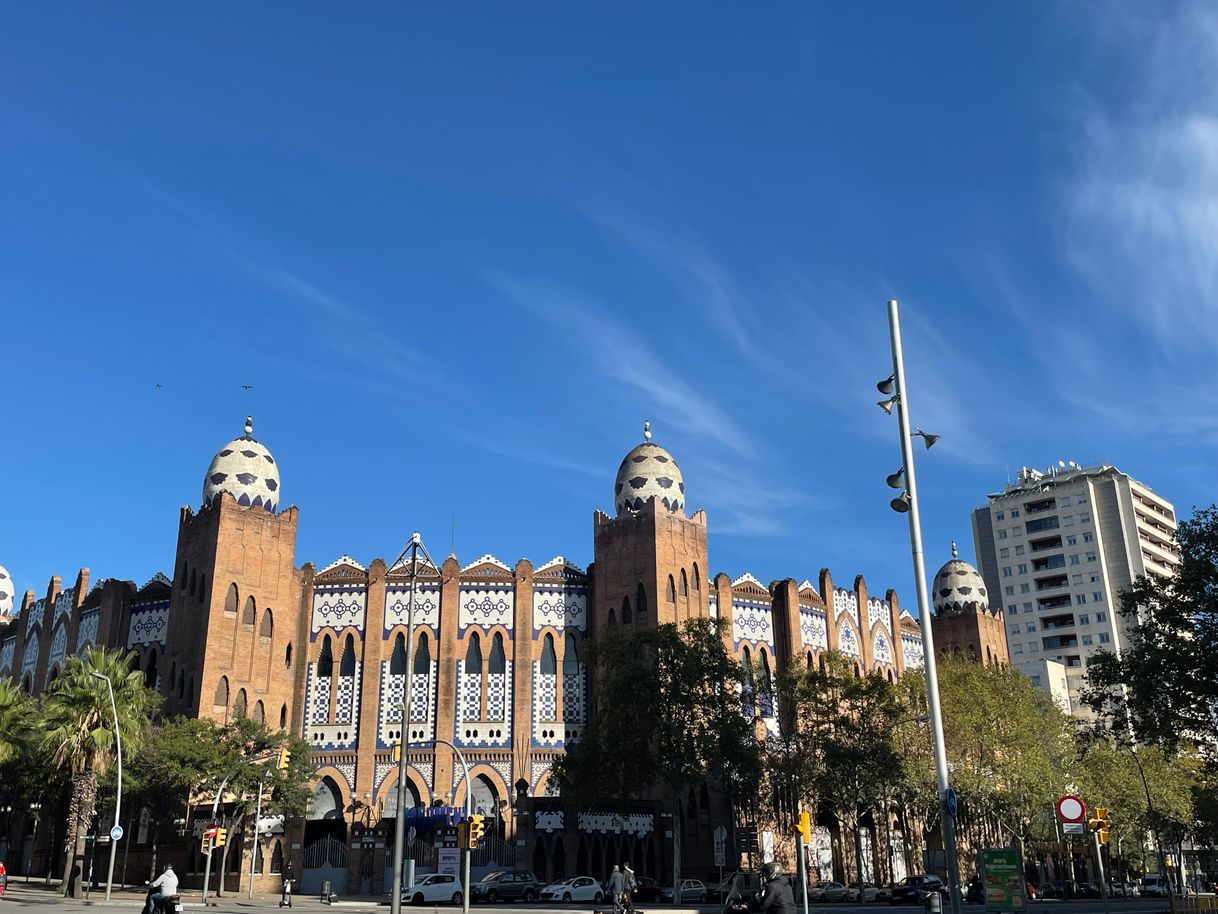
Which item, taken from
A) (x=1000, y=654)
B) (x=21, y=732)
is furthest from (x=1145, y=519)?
(x=21, y=732)

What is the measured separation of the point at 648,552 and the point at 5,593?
145 ft

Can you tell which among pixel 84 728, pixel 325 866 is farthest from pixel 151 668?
pixel 84 728

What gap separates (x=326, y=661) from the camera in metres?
54.4

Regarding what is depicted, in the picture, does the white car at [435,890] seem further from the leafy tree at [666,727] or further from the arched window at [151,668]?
the arched window at [151,668]

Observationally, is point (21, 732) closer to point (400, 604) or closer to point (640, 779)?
point (400, 604)

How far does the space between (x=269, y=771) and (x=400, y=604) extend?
12.9 metres

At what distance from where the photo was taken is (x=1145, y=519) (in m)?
A: 115

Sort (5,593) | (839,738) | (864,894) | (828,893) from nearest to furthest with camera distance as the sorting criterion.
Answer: (864,894) → (839,738) → (828,893) → (5,593)

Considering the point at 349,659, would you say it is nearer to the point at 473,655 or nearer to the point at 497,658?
the point at 473,655

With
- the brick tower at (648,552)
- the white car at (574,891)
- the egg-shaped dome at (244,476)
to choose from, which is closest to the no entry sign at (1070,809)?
A: the white car at (574,891)

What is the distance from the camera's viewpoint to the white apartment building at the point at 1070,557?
357 ft

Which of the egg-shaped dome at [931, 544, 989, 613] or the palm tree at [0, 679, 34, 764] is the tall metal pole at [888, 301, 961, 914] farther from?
the egg-shaped dome at [931, 544, 989, 613]

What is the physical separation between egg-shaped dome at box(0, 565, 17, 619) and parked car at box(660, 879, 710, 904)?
48950mm

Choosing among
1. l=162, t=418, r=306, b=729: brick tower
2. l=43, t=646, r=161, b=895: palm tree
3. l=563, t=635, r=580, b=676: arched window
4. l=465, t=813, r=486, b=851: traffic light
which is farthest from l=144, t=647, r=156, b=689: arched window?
l=465, t=813, r=486, b=851: traffic light
